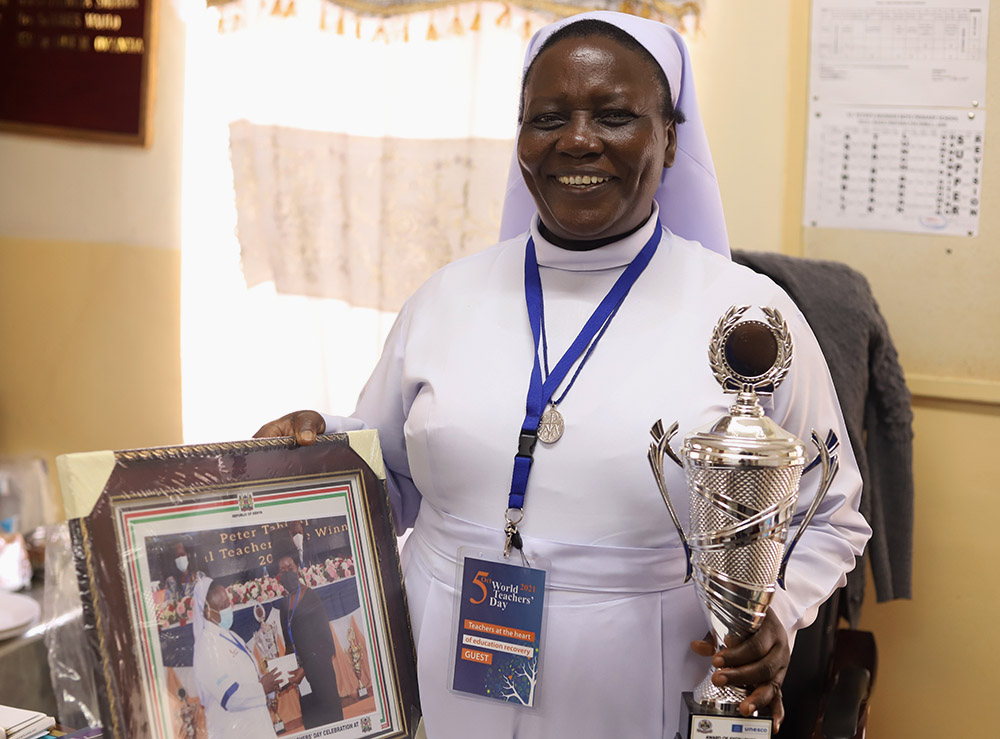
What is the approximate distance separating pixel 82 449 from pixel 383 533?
7.39ft

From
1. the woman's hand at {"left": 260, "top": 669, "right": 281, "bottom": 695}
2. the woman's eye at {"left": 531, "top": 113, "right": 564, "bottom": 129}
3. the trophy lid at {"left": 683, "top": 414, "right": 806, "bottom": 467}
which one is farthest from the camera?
the woman's eye at {"left": 531, "top": 113, "right": 564, "bottom": 129}

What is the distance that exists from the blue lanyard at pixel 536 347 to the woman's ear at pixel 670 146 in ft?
0.33

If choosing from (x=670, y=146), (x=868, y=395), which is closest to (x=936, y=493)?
A: (x=868, y=395)

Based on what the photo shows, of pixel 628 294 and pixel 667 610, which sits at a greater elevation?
pixel 628 294

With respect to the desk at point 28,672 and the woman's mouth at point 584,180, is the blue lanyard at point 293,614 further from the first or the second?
the desk at point 28,672

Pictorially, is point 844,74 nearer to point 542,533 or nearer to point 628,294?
point 628,294

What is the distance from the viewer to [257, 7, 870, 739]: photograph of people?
1.28 m

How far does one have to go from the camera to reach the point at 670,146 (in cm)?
146

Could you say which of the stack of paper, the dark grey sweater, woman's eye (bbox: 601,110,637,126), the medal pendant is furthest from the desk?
the dark grey sweater

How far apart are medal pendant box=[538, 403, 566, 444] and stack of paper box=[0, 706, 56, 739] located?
0.94 m

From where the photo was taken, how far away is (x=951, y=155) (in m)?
2.35

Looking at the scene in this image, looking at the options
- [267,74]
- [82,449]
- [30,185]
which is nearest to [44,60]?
[30,185]

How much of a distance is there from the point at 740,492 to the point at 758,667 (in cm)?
23

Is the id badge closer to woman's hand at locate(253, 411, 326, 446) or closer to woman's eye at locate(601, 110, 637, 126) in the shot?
woman's hand at locate(253, 411, 326, 446)
